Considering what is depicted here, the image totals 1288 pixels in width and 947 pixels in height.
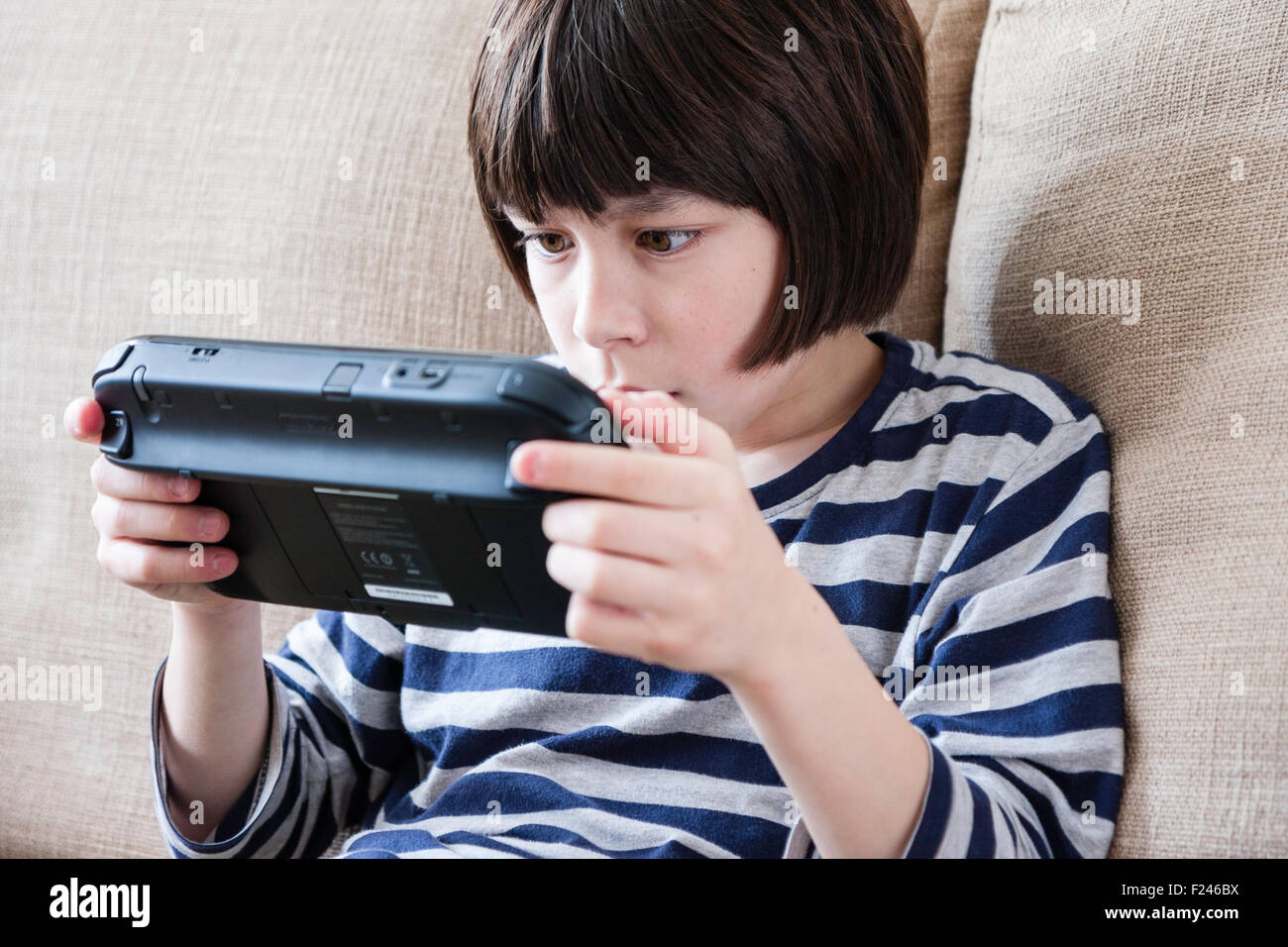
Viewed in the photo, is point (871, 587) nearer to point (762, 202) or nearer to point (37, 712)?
point (762, 202)

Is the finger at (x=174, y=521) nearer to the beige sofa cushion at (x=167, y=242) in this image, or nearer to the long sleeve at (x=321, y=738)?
the long sleeve at (x=321, y=738)

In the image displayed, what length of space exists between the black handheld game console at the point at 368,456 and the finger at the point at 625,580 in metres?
0.03

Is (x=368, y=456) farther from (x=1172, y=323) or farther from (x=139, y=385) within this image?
(x=1172, y=323)

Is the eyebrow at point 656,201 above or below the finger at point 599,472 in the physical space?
above

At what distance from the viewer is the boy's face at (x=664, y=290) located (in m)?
0.64

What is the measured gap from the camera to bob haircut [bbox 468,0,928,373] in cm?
63

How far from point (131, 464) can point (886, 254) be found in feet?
1.50

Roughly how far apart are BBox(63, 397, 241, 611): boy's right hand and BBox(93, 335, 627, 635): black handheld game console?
0.01 metres

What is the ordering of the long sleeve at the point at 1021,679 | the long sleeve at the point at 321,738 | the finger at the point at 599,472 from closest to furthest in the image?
1. the finger at the point at 599,472
2. the long sleeve at the point at 1021,679
3. the long sleeve at the point at 321,738

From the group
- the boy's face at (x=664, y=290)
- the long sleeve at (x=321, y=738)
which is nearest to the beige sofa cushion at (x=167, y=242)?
the long sleeve at (x=321, y=738)

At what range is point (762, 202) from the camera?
66cm

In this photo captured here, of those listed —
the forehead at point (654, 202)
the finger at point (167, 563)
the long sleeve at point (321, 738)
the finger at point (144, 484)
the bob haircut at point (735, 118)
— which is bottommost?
the long sleeve at point (321, 738)

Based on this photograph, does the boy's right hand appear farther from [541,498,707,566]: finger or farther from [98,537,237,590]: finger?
[541,498,707,566]: finger
